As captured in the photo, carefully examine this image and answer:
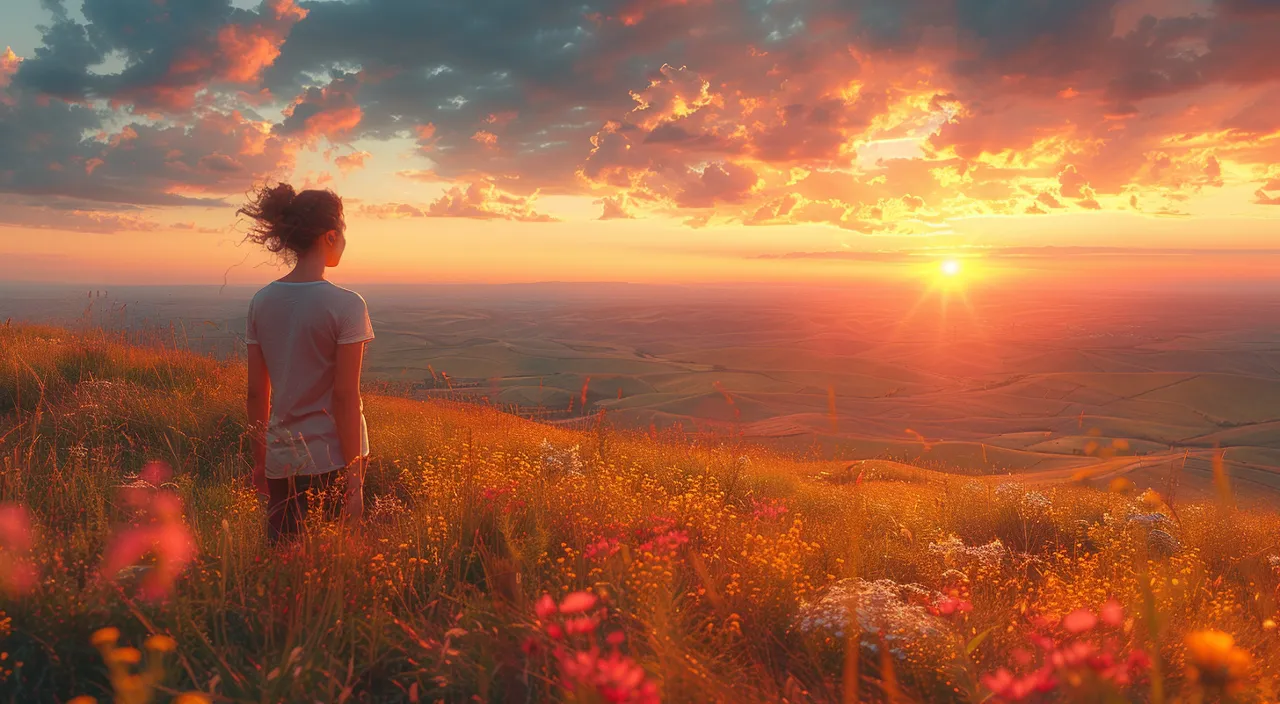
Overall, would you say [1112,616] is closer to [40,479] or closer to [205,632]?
[205,632]

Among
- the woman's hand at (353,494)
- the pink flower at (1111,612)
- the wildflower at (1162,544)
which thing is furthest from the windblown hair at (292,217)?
the wildflower at (1162,544)

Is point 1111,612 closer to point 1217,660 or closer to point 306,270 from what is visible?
point 1217,660

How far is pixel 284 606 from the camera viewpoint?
8.79 feet

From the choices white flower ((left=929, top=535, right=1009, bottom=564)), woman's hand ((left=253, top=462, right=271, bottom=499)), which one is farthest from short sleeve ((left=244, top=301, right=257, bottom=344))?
→ white flower ((left=929, top=535, right=1009, bottom=564))

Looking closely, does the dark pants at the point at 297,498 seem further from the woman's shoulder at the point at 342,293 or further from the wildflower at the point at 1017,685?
the wildflower at the point at 1017,685

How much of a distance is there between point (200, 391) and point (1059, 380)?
128 m

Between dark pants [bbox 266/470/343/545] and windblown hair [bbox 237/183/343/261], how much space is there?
45.9 inches

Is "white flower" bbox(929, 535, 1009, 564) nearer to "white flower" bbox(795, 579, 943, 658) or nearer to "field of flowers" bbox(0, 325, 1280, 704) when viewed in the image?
"field of flowers" bbox(0, 325, 1280, 704)

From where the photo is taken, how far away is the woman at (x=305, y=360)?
339cm

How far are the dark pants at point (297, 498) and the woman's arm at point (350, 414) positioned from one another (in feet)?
0.30

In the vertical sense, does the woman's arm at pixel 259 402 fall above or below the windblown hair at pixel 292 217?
below

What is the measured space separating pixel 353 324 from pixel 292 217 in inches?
23.5

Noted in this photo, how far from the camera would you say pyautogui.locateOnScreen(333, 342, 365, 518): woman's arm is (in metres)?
3.41

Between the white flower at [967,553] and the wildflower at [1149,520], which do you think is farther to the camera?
the wildflower at [1149,520]
